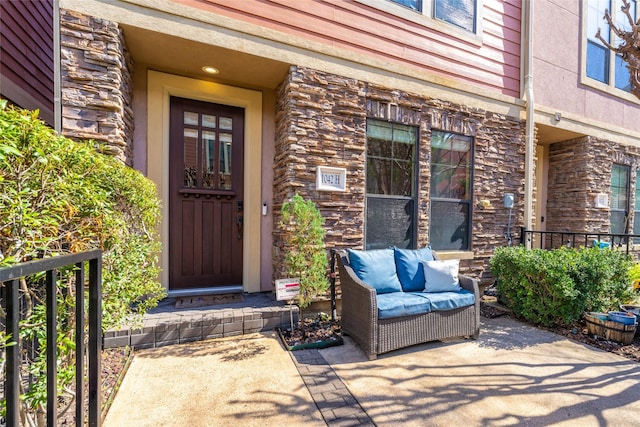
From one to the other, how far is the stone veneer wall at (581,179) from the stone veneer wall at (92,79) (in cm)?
717

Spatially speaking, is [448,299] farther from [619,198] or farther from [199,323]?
[619,198]

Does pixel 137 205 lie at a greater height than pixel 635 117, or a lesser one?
lesser

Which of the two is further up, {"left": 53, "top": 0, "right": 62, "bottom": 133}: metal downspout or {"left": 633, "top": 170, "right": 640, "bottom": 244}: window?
{"left": 53, "top": 0, "right": 62, "bottom": 133}: metal downspout

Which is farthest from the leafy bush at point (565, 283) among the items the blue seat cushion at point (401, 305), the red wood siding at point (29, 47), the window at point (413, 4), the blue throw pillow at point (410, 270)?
the red wood siding at point (29, 47)

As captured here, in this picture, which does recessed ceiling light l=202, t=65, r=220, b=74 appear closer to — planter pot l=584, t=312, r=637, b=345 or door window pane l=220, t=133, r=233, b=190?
door window pane l=220, t=133, r=233, b=190

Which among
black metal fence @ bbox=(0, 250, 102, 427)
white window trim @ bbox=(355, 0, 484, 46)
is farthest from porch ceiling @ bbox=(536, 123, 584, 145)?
black metal fence @ bbox=(0, 250, 102, 427)

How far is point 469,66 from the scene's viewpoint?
4.34 meters

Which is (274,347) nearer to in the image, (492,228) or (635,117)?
(492,228)

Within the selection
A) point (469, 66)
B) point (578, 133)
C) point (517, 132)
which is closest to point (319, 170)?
point (469, 66)

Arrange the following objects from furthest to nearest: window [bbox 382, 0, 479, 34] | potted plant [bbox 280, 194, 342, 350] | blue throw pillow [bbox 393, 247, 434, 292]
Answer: window [bbox 382, 0, 479, 34] < blue throw pillow [bbox 393, 247, 434, 292] < potted plant [bbox 280, 194, 342, 350]

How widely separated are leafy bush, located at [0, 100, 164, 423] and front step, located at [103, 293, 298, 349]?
1.95 feet

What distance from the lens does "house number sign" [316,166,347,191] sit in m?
3.38

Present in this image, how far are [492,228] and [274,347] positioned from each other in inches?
146

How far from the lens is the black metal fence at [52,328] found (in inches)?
35.1
